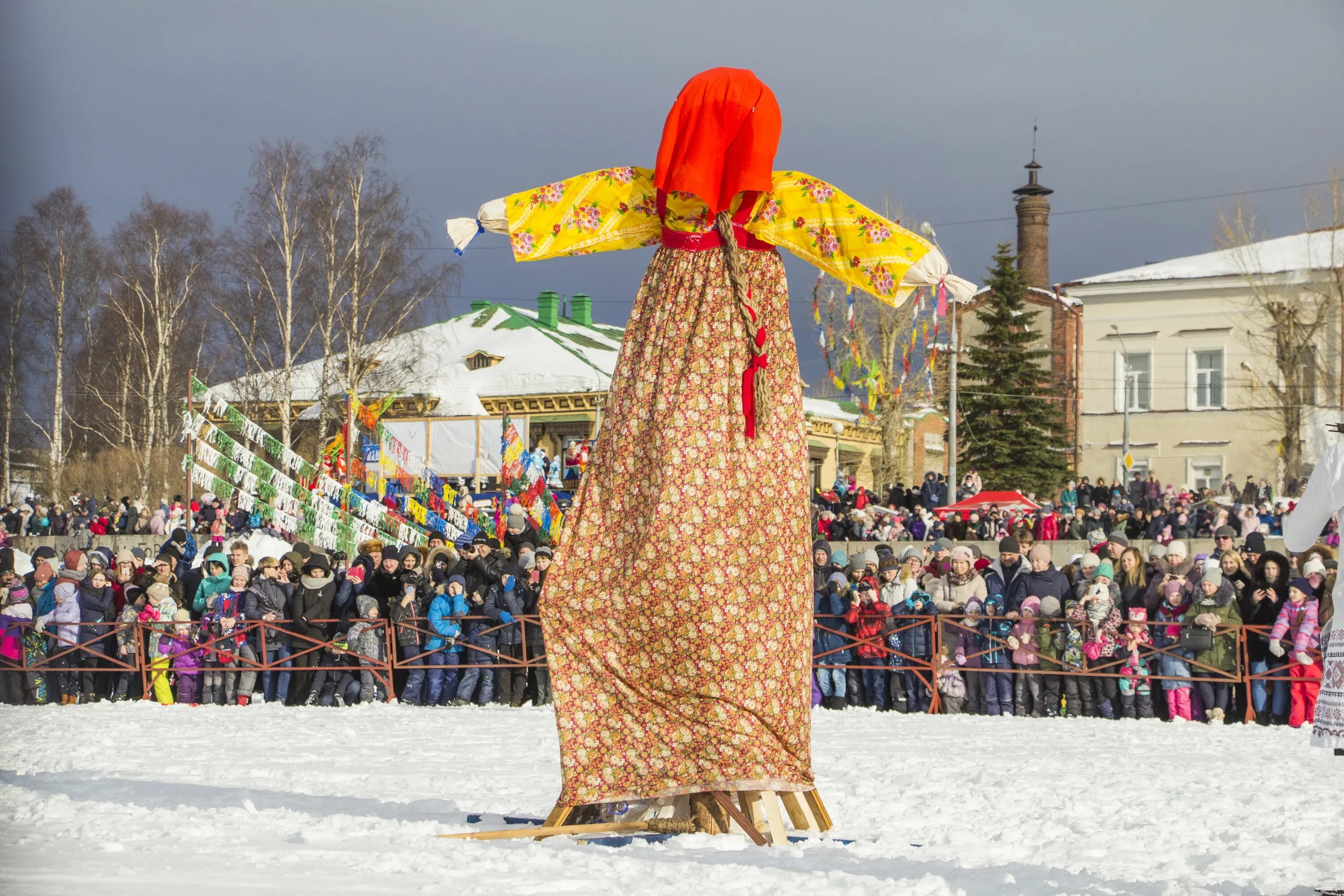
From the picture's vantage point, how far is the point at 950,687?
39.2ft

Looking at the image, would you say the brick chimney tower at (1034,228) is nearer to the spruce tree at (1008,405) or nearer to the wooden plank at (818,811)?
the spruce tree at (1008,405)

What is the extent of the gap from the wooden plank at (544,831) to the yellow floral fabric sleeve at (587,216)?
7.02ft

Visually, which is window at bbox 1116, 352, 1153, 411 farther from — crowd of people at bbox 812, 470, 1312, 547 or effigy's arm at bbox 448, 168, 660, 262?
effigy's arm at bbox 448, 168, 660, 262

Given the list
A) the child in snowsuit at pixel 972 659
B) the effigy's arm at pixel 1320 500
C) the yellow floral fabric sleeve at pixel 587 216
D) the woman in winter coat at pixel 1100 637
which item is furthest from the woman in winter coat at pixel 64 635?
the effigy's arm at pixel 1320 500

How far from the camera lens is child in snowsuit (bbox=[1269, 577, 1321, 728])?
10.9 meters

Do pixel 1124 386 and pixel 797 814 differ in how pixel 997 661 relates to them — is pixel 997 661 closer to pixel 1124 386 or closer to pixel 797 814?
pixel 797 814

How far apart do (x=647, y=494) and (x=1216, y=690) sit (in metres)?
7.97

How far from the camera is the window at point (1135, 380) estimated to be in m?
39.8

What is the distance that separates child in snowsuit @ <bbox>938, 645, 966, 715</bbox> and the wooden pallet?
698cm

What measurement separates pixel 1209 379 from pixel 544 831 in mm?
37676

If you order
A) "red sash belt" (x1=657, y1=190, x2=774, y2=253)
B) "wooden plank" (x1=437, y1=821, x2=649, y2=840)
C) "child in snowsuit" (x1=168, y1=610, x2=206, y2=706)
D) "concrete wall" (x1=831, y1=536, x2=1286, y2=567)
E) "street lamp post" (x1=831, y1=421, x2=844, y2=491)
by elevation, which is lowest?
"child in snowsuit" (x1=168, y1=610, x2=206, y2=706)

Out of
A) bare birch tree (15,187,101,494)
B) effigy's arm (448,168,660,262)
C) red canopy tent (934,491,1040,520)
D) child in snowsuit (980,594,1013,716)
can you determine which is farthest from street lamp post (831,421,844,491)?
bare birch tree (15,187,101,494)

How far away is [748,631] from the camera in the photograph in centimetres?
493

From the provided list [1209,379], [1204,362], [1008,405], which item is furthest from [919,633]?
[1204,362]
